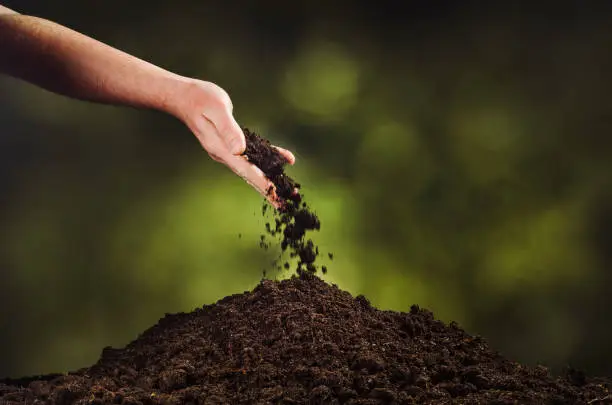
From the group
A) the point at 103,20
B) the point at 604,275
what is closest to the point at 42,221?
the point at 103,20

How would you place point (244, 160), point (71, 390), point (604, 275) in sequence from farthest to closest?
point (604, 275) < point (244, 160) < point (71, 390)

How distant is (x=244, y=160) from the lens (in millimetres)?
2348

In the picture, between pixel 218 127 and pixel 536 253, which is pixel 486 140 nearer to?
pixel 536 253

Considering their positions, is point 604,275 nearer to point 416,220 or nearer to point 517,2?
point 416,220

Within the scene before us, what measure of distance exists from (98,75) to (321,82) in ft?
3.02

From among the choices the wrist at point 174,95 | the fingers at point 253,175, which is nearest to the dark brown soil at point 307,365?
the fingers at point 253,175

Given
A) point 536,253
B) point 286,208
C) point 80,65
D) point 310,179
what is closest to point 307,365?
point 286,208

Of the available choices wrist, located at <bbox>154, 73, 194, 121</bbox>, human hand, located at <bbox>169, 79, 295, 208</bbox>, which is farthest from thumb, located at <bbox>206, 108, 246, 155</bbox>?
wrist, located at <bbox>154, 73, 194, 121</bbox>

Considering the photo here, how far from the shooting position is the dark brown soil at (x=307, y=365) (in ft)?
5.33

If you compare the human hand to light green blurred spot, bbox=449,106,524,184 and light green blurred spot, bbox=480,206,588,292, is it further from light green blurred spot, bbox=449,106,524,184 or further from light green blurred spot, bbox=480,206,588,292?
light green blurred spot, bbox=480,206,588,292

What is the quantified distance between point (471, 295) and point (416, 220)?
399mm

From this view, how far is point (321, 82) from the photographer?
292 centimetres

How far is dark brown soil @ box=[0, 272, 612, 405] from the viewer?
1.62m

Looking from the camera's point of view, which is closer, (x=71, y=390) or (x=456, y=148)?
(x=71, y=390)
